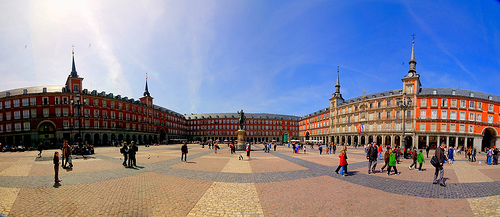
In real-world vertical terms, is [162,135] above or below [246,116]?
below

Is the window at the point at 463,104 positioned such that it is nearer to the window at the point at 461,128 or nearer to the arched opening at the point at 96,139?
the window at the point at 461,128

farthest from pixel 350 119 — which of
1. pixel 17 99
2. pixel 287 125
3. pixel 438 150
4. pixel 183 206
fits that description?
pixel 17 99

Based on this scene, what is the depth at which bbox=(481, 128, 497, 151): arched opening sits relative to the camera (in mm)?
41781

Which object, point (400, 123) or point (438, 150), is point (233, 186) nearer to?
point (438, 150)

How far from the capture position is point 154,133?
2454 inches

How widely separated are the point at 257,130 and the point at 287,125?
51.5ft

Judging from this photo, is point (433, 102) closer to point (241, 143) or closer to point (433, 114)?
point (433, 114)

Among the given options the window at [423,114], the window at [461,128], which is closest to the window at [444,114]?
the window at [423,114]

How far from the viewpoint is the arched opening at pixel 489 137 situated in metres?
41.8

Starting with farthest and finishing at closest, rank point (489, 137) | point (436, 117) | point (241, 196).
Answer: point (489, 137)
point (436, 117)
point (241, 196)

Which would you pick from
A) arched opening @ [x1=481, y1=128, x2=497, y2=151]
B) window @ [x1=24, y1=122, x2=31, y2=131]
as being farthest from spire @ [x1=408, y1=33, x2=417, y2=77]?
window @ [x1=24, y1=122, x2=31, y2=131]

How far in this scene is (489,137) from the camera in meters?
43.1

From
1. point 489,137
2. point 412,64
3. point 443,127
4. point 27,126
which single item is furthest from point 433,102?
point 27,126

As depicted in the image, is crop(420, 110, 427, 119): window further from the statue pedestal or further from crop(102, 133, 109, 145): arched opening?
crop(102, 133, 109, 145): arched opening
